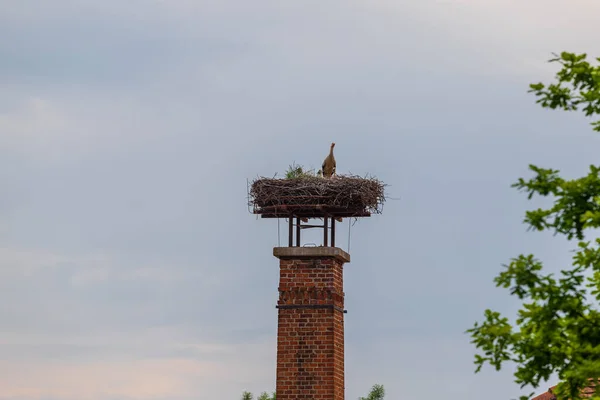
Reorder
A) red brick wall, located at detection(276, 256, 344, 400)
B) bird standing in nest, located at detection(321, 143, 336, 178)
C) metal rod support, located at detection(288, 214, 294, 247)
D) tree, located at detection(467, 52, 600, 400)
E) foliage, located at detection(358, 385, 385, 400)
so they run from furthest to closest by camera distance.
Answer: foliage, located at detection(358, 385, 385, 400), bird standing in nest, located at detection(321, 143, 336, 178), metal rod support, located at detection(288, 214, 294, 247), red brick wall, located at detection(276, 256, 344, 400), tree, located at detection(467, 52, 600, 400)

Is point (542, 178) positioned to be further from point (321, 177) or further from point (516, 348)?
point (321, 177)

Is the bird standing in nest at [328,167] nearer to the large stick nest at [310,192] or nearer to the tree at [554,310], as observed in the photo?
the large stick nest at [310,192]

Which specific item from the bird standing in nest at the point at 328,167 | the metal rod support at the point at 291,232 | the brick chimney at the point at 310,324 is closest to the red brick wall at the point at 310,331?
the brick chimney at the point at 310,324

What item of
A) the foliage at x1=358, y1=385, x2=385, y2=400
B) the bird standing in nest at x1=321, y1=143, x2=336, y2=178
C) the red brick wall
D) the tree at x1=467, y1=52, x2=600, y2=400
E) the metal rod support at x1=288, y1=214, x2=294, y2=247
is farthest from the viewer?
the foliage at x1=358, y1=385, x2=385, y2=400

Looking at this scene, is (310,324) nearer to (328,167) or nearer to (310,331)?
(310,331)

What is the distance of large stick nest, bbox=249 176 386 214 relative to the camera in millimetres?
23172

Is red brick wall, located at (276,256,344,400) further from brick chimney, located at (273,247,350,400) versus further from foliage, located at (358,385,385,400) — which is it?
foliage, located at (358,385,385,400)

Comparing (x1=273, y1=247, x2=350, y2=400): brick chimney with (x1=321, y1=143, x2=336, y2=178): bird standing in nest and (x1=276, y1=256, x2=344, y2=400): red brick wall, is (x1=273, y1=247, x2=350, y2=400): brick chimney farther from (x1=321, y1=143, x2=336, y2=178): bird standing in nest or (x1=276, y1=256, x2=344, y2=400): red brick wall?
(x1=321, y1=143, x2=336, y2=178): bird standing in nest

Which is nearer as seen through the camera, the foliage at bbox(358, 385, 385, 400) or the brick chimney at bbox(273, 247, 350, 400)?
the brick chimney at bbox(273, 247, 350, 400)

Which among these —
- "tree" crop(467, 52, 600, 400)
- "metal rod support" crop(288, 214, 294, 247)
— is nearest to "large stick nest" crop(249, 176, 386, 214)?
"metal rod support" crop(288, 214, 294, 247)

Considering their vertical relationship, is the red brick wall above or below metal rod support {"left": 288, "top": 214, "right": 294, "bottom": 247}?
below

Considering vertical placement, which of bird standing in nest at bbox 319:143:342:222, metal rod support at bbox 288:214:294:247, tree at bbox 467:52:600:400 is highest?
bird standing in nest at bbox 319:143:342:222

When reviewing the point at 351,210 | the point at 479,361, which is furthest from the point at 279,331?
the point at 479,361

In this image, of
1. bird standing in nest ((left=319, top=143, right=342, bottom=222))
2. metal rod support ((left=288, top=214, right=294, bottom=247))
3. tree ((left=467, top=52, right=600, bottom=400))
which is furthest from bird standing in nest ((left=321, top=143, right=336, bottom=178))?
tree ((left=467, top=52, right=600, bottom=400))
